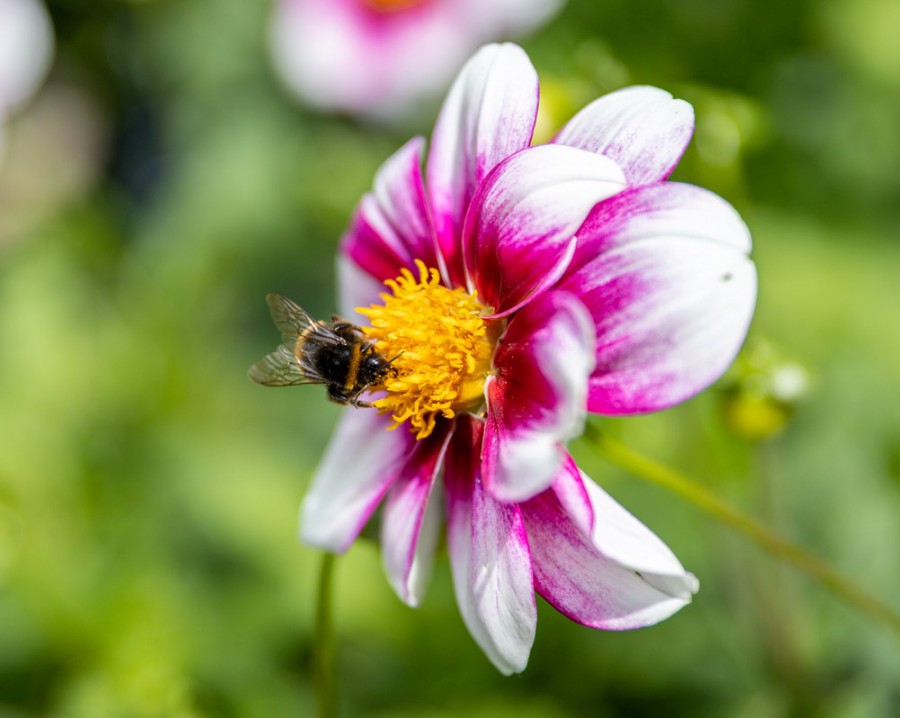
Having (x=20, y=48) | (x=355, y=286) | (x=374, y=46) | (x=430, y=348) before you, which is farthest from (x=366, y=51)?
(x=430, y=348)

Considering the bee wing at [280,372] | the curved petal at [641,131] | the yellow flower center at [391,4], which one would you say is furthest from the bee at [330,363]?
the yellow flower center at [391,4]

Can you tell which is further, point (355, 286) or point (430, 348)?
point (355, 286)

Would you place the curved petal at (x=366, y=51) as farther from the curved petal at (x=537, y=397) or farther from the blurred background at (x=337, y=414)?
the curved petal at (x=537, y=397)

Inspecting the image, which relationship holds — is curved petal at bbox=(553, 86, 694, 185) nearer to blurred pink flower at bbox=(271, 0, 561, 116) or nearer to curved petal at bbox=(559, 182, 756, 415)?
curved petal at bbox=(559, 182, 756, 415)

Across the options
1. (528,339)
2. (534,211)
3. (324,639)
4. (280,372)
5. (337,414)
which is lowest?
(337,414)

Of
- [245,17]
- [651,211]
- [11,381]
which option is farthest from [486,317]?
[245,17]

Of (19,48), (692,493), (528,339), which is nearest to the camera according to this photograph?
(528,339)

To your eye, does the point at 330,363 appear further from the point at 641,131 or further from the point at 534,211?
the point at 641,131
